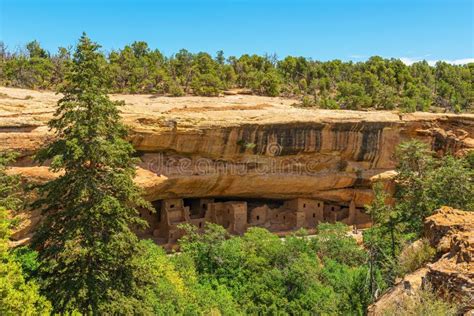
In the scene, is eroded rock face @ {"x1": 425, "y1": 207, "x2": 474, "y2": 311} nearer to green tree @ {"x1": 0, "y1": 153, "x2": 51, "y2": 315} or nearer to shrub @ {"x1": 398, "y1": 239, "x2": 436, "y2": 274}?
shrub @ {"x1": 398, "y1": 239, "x2": 436, "y2": 274}

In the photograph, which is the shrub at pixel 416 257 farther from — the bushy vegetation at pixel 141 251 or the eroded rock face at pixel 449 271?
the eroded rock face at pixel 449 271

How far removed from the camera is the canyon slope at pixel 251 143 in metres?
16.3

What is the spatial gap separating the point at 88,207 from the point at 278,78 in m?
23.7

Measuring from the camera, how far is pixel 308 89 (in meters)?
36.4

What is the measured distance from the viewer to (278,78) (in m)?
31.2

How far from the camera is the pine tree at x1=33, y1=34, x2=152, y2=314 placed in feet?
29.8

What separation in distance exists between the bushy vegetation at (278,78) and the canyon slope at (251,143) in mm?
5105

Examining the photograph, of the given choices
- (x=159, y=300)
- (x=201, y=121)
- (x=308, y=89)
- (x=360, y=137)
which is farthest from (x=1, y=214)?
(x=308, y=89)

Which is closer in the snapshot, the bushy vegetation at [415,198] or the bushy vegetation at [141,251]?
the bushy vegetation at [141,251]

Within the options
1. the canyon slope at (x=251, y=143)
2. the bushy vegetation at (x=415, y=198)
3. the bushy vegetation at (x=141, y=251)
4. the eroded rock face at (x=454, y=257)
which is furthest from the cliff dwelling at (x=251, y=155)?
the eroded rock face at (x=454, y=257)

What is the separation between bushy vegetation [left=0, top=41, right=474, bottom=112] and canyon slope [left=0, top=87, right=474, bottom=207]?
510cm

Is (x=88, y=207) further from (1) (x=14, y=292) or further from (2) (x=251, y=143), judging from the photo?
(2) (x=251, y=143)

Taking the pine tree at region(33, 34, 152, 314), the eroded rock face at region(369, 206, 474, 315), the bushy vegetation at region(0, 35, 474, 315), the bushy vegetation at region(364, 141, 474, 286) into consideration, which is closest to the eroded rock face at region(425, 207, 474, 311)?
the eroded rock face at region(369, 206, 474, 315)

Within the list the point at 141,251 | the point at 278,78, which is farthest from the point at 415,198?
the point at 278,78
